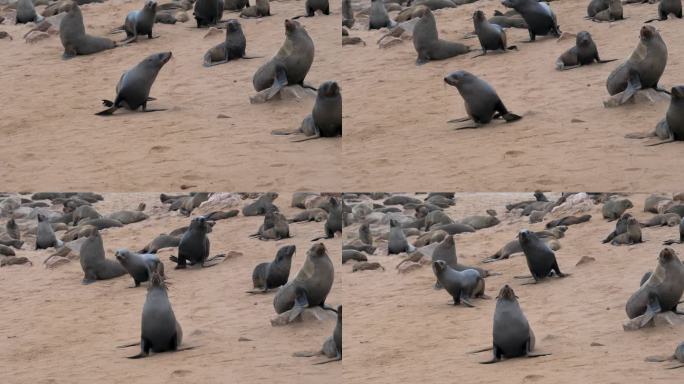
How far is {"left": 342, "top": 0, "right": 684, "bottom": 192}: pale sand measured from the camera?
13953 mm

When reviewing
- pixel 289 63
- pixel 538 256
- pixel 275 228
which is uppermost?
pixel 289 63

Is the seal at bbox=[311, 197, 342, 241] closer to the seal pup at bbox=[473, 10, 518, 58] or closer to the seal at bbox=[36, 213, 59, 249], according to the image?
the seal at bbox=[36, 213, 59, 249]

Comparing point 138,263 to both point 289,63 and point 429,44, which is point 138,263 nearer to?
point 289,63

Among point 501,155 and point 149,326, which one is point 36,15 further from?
point 149,326

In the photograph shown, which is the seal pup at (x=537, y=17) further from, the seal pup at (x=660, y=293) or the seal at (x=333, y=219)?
the seal pup at (x=660, y=293)

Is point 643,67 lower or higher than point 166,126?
higher

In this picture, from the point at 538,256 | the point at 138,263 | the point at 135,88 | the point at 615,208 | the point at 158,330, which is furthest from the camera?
the point at 135,88

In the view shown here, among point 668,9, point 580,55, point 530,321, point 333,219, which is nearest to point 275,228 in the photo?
point 333,219

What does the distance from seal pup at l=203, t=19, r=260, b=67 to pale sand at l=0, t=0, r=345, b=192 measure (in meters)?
0.17

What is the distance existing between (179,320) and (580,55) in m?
6.31

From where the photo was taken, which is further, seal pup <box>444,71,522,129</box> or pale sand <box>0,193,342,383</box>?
seal pup <box>444,71,522,129</box>

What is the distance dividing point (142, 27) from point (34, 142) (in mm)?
3981

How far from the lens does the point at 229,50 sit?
706 inches

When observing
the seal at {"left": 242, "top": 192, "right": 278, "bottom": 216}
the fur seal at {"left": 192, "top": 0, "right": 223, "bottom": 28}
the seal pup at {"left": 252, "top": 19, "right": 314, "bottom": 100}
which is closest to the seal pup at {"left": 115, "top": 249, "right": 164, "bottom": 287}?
the seal at {"left": 242, "top": 192, "right": 278, "bottom": 216}
